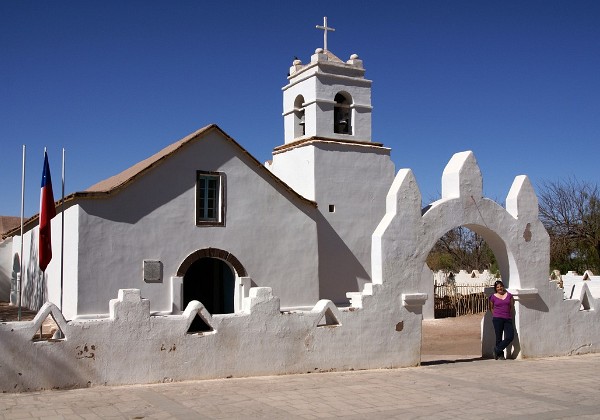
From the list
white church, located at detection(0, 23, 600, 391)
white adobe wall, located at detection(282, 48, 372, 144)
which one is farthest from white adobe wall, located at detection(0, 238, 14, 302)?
white adobe wall, located at detection(282, 48, 372, 144)

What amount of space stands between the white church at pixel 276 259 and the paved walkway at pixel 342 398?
1.57 ft

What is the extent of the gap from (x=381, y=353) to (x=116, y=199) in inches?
300

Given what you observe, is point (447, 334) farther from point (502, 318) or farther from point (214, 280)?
point (502, 318)

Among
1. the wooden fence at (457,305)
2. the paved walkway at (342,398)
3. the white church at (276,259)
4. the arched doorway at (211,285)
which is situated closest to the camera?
the paved walkway at (342,398)

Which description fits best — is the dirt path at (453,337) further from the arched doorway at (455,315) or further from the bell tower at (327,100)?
the bell tower at (327,100)

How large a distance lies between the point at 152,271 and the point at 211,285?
135 inches

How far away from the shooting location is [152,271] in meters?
16.3

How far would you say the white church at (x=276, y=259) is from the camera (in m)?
9.76

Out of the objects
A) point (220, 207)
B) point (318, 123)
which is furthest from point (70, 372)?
point (318, 123)

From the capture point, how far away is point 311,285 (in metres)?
18.3

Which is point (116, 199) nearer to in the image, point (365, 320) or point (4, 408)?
point (365, 320)

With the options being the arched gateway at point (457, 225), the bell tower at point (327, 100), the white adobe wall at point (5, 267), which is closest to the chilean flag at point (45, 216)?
the arched gateway at point (457, 225)

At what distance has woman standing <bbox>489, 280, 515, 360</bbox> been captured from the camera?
12.9 meters

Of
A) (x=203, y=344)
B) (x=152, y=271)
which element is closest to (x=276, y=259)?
(x=152, y=271)
